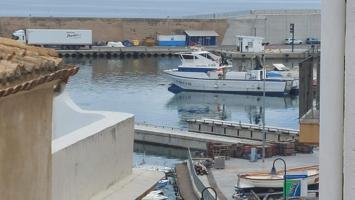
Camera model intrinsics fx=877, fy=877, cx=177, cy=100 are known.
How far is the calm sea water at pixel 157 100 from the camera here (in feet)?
145

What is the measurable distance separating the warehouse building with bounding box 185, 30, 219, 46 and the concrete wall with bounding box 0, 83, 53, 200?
75.8 metres

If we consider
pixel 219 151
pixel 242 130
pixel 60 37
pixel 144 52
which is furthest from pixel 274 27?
pixel 219 151

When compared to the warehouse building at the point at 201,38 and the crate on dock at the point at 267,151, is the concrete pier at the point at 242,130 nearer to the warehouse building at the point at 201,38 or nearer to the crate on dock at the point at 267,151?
the crate on dock at the point at 267,151

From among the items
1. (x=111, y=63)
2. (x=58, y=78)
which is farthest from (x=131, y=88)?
(x=58, y=78)

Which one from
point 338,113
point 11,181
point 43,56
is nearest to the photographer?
point 338,113

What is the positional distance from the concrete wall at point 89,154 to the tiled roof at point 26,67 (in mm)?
640

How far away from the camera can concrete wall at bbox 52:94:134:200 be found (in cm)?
408

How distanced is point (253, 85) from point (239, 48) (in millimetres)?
19249

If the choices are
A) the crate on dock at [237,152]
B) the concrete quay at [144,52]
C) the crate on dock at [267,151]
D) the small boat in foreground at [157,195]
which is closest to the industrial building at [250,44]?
the concrete quay at [144,52]

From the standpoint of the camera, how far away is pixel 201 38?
7981 cm

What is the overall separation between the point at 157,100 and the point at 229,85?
20.2 ft

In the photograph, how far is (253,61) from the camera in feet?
228

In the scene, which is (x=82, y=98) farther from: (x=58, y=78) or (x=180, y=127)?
(x=58, y=78)

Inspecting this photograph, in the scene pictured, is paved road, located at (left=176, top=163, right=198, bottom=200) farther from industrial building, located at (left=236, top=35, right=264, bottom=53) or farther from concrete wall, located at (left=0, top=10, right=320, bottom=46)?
concrete wall, located at (left=0, top=10, right=320, bottom=46)
